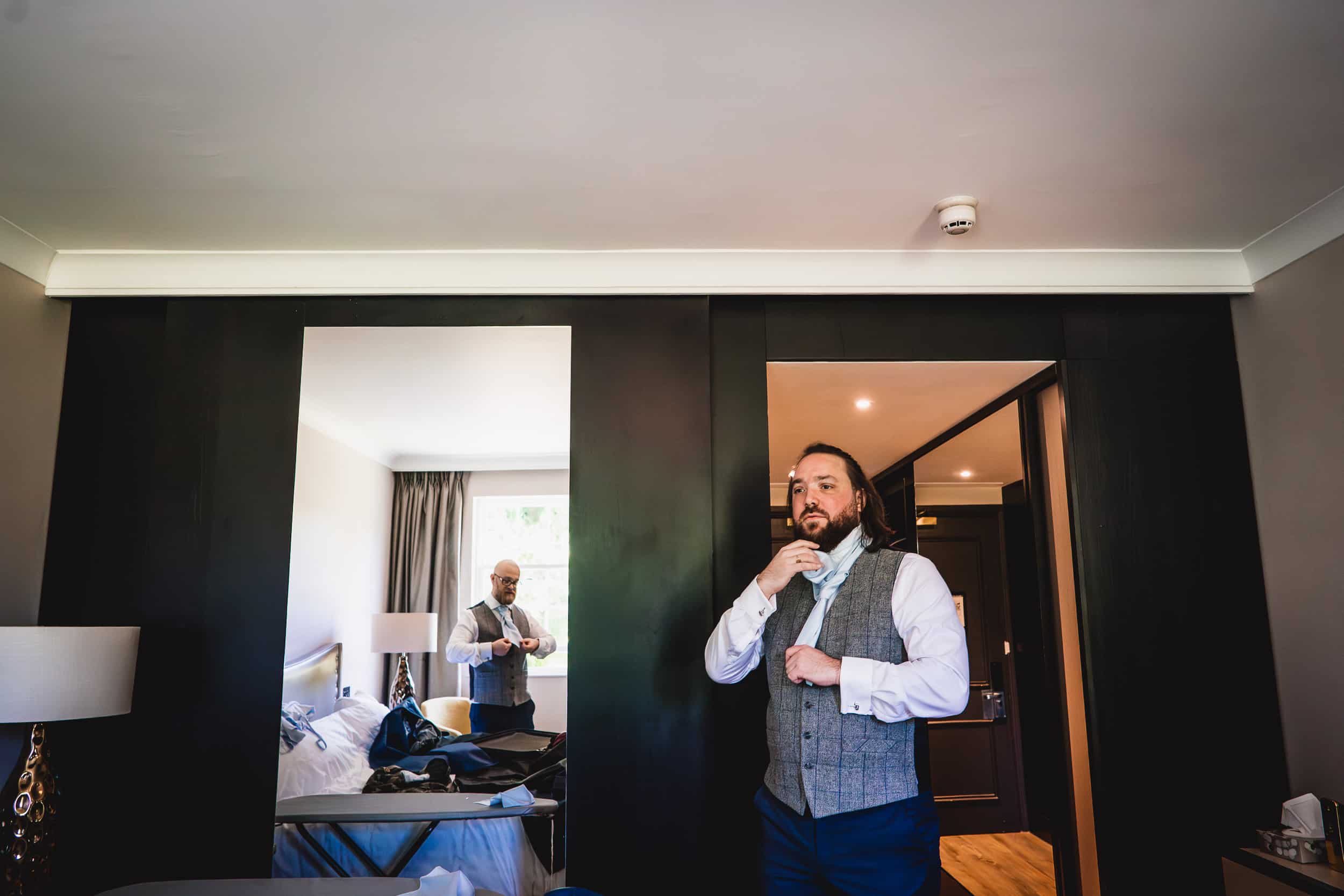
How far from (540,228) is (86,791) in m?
2.31

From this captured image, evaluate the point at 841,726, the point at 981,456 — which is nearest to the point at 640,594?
the point at 841,726

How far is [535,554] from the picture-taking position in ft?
9.46

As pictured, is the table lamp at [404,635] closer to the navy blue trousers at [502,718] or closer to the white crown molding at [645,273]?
the navy blue trousers at [502,718]

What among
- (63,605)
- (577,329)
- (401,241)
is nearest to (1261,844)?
(577,329)

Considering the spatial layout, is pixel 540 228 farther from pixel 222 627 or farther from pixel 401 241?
pixel 222 627

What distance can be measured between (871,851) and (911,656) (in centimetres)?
45

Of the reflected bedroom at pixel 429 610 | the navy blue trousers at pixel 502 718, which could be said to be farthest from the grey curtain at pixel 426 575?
the navy blue trousers at pixel 502 718

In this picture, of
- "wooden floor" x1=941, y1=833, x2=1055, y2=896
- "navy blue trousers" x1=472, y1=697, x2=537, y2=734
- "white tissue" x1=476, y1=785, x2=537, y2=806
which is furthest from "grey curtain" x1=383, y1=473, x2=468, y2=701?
"wooden floor" x1=941, y1=833, x2=1055, y2=896

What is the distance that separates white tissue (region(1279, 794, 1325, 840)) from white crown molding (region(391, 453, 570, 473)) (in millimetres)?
2395

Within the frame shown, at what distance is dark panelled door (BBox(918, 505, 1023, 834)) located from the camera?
357 cm

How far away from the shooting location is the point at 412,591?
2918mm

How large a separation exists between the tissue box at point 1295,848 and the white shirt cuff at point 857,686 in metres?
1.49

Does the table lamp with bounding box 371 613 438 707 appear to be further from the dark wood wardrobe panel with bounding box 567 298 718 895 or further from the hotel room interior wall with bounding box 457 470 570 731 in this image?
the dark wood wardrobe panel with bounding box 567 298 718 895

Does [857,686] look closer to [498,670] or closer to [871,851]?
[871,851]
